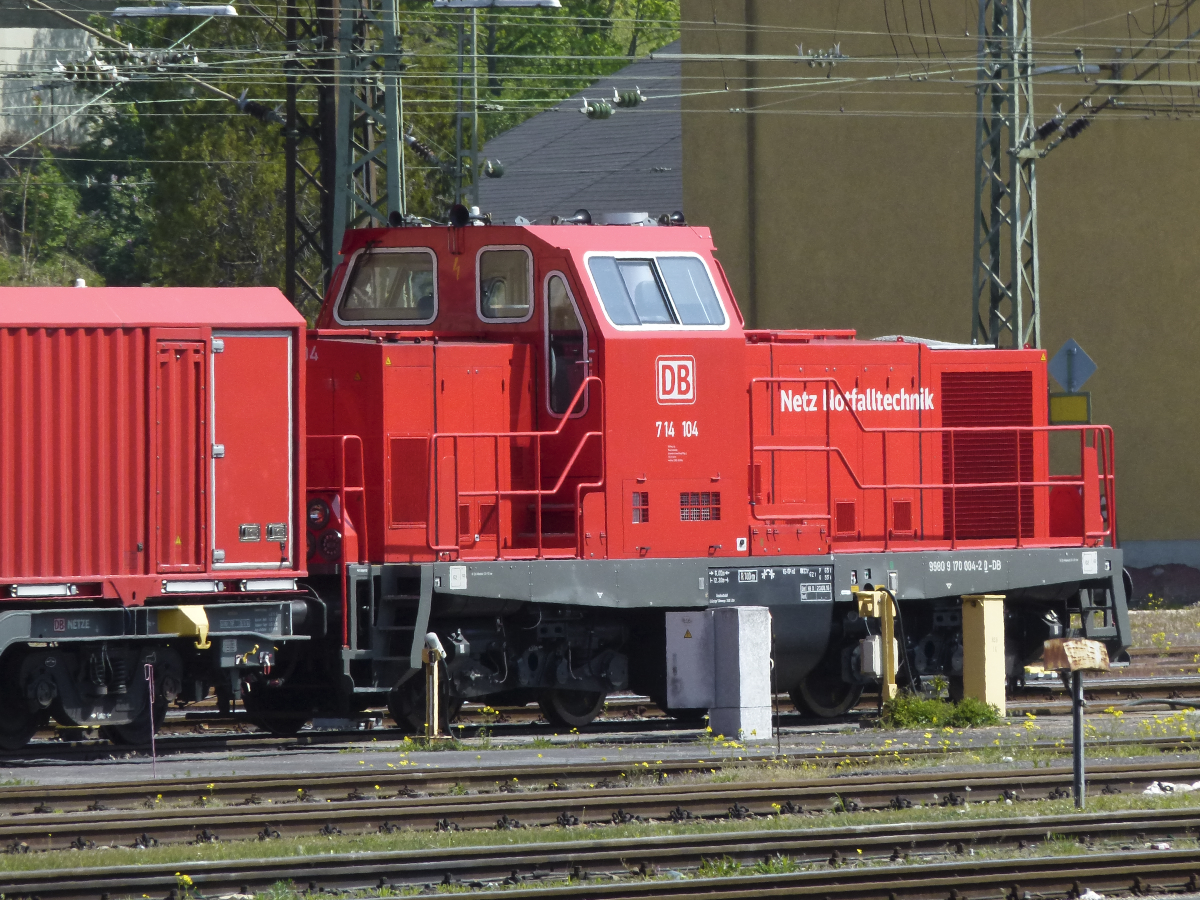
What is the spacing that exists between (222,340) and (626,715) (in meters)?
5.70

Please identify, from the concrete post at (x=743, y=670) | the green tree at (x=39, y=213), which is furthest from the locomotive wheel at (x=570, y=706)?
the green tree at (x=39, y=213)

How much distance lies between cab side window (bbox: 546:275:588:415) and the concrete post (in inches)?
81.7

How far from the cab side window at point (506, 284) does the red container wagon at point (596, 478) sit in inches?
0.7

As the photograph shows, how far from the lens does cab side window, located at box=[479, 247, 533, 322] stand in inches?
554

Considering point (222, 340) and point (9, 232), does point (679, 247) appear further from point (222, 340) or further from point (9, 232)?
point (9, 232)

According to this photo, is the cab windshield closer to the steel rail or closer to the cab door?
the cab door

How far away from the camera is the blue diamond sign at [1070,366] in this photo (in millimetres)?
23969

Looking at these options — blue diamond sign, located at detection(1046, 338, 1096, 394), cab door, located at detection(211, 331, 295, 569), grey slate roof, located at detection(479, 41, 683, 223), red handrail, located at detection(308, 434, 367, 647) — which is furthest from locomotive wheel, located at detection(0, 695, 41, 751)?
grey slate roof, located at detection(479, 41, 683, 223)

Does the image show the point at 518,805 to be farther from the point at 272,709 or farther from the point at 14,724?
the point at 272,709

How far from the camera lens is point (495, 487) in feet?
45.6

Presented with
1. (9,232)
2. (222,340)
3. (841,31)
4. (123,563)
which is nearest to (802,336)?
(222,340)

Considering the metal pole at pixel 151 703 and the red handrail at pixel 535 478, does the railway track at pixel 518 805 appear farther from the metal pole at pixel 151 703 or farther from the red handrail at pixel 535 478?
the red handrail at pixel 535 478

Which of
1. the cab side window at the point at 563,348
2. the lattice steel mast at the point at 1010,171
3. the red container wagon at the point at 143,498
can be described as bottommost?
the red container wagon at the point at 143,498

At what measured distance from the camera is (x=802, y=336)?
15.2m
